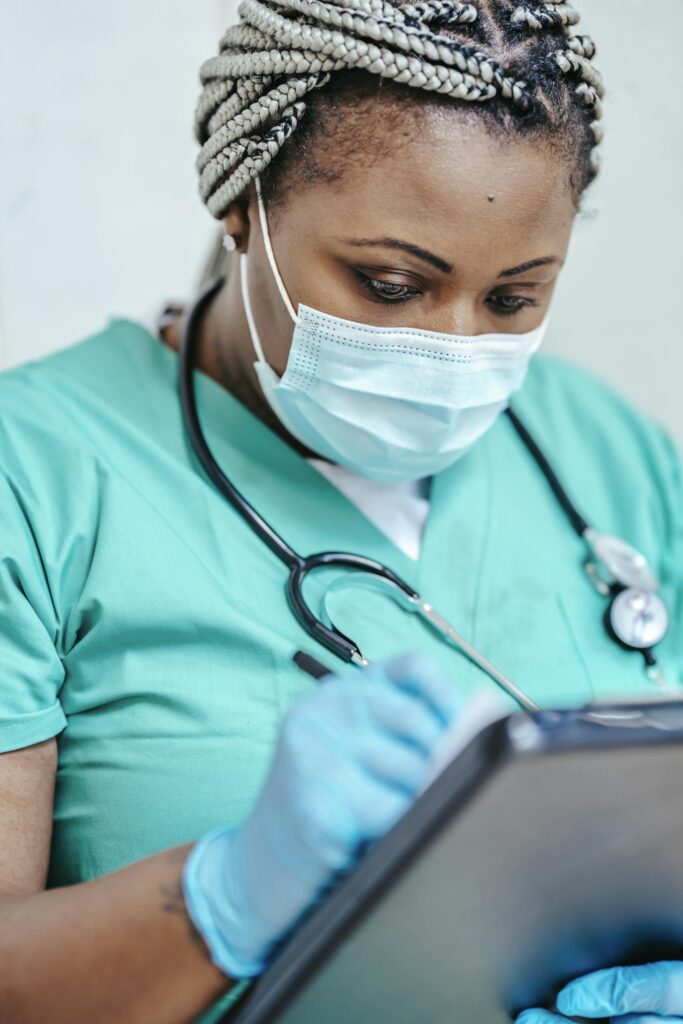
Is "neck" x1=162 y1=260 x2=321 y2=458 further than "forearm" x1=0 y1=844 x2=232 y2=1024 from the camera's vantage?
Yes

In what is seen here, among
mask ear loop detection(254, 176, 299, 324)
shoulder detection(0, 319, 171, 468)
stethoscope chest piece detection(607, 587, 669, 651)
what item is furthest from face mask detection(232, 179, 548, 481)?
stethoscope chest piece detection(607, 587, 669, 651)

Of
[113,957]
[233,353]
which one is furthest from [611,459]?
[113,957]

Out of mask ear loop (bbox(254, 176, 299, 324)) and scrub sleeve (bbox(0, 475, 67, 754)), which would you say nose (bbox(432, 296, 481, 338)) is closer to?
mask ear loop (bbox(254, 176, 299, 324))

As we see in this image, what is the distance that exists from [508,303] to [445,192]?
0.17 m

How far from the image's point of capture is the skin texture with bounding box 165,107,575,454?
891 millimetres

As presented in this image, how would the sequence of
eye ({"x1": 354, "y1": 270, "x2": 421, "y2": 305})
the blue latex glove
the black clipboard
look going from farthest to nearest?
eye ({"x1": 354, "y1": 270, "x2": 421, "y2": 305}), the blue latex glove, the black clipboard

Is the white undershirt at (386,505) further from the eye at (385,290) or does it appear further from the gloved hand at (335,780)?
the gloved hand at (335,780)

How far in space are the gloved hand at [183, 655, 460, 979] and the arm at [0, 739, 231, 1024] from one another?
0.22 ft

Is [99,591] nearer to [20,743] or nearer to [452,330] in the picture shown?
[20,743]

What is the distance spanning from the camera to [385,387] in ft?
3.22

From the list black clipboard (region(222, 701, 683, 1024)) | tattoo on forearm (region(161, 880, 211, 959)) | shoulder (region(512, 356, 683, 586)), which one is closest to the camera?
black clipboard (region(222, 701, 683, 1024))

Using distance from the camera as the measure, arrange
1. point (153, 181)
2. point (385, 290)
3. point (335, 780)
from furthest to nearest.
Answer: point (153, 181) → point (385, 290) → point (335, 780)

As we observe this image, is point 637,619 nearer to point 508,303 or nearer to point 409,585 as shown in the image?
point 409,585

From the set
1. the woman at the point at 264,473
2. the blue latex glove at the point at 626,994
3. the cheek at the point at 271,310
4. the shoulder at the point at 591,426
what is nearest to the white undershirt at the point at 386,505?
the woman at the point at 264,473
